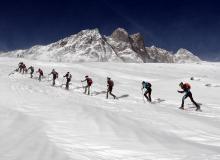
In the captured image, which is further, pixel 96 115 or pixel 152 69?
pixel 152 69

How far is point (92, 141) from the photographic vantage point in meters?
10.3

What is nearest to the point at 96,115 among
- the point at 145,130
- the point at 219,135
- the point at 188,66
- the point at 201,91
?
the point at 145,130

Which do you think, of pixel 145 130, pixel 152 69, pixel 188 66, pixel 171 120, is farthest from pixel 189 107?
pixel 188 66

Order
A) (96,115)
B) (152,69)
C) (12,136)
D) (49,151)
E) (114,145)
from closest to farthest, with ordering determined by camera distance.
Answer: (49,151)
(114,145)
(12,136)
(96,115)
(152,69)

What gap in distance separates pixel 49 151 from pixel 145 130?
4921 millimetres

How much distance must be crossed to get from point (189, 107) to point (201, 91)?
30.6 feet

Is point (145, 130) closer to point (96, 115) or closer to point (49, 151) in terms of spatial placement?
point (96, 115)

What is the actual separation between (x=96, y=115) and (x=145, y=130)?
316cm

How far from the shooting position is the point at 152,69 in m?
64.1

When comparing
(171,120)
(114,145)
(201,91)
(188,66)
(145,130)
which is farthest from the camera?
(188,66)

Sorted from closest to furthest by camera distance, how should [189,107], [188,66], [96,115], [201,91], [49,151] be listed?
[49,151] < [96,115] < [189,107] < [201,91] < [188,66]

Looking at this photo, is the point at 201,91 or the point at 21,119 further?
the point at 201,91

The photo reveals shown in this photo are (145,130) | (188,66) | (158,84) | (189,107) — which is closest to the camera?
(145,130)

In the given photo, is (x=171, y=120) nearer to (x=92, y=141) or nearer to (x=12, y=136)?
(x=92, y=141)
